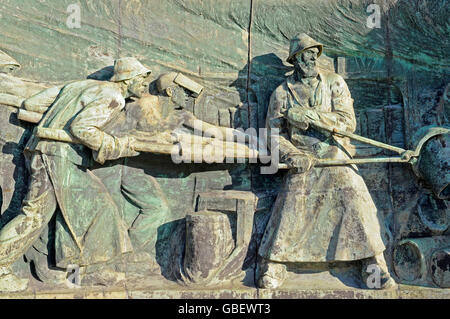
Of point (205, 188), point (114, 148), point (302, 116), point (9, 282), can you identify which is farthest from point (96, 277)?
point (302, 116)

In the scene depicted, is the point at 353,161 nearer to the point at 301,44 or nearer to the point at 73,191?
the point at 301,44

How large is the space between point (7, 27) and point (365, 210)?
3.60 meters

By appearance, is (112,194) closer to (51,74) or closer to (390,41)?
(51,74)

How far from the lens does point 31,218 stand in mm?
5598

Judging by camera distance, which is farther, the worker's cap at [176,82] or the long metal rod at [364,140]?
the worker's cap at [176,82]

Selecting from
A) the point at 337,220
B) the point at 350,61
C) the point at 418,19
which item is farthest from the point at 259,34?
the point at 337,220

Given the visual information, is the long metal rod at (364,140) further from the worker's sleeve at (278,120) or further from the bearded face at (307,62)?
the bearded face at (307,62)

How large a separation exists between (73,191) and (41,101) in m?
0.85

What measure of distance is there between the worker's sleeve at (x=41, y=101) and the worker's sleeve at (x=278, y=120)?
1894 mm

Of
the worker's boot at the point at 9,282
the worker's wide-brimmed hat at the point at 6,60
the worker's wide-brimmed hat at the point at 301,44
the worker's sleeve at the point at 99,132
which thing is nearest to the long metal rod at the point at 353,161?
the worker's wide-brimmed hat at the point at 301,44

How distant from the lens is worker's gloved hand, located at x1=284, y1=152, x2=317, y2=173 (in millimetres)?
5738

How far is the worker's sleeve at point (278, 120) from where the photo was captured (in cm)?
594

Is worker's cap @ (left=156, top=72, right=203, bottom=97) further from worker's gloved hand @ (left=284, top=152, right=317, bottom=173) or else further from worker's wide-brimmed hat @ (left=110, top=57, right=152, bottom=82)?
worker's gloved hand @ (left=284, top=152, right=317, bottom=173)

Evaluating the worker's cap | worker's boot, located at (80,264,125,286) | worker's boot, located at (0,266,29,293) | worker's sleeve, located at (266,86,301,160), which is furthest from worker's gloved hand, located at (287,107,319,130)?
worker's boot, located at (0,266,29,293)
